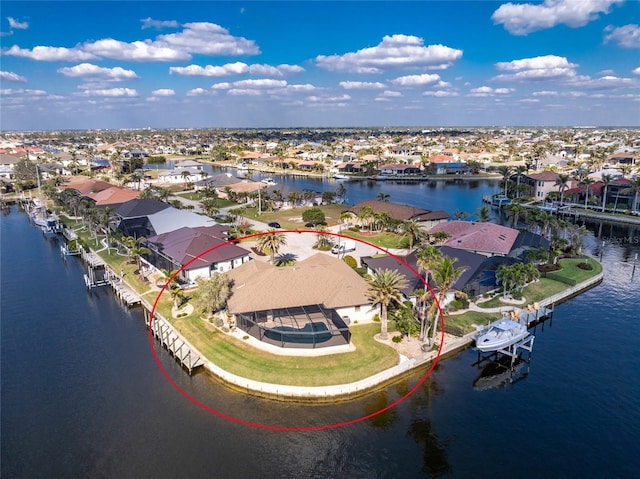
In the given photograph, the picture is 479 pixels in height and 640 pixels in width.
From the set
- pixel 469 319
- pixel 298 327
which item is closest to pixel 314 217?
pixel 469 319

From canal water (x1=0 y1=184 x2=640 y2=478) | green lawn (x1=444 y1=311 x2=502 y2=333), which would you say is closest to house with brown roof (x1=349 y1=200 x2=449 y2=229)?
green lawn (x1=444 y1=311 x2=502 y2=333)

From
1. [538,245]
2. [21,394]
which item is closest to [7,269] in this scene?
[21,394]

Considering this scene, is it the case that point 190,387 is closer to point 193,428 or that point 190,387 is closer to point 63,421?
point 193,428

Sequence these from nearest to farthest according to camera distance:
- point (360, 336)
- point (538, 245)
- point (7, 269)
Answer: point (360, 336)
point (538, 245)
point (7, 269)

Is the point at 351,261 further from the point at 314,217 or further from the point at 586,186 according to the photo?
the point at 586,186

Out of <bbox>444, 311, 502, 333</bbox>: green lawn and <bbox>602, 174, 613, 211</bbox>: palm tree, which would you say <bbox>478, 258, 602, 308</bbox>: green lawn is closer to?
<bbox>444, 311, 502, 333</bbox>: green lawn

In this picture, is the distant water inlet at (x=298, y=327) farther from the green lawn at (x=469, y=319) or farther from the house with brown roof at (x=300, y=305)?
the green lawn at (x=469, y=319)

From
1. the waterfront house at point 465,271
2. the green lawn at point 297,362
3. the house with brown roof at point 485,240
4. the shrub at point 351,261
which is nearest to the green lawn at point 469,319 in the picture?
the waterfront house at point 465,271

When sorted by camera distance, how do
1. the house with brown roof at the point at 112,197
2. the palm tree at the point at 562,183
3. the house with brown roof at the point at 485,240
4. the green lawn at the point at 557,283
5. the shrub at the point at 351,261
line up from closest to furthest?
the green lawn at the point at 557,283 < the house with brown roof at the point at 485,240 < the shrub at the point at 351,261 < the house with brown roof at the point at 112,197 < the palm tree at the point at 562,183
